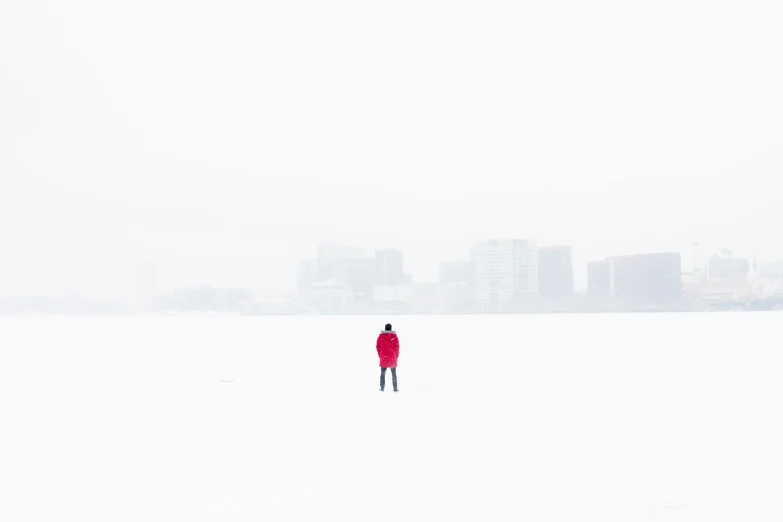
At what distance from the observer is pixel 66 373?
23906 millimetres

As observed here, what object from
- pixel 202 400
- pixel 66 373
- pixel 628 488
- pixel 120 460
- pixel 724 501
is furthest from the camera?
pixel 66 373

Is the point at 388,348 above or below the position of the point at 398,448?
above

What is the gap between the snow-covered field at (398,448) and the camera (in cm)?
759

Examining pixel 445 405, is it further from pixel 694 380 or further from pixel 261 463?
pixel 694 380

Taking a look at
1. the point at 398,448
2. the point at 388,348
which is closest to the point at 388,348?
the point at 388,348

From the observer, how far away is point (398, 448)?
10.2 metres

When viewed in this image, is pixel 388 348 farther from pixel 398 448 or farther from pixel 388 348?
pixel 398 448

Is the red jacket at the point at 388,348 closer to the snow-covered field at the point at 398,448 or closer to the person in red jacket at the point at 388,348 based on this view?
the person in red jacket at the point at 388,348

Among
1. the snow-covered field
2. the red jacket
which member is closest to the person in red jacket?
the red jacket

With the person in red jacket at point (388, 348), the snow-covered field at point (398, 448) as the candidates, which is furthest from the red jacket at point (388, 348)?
the snow-covered field at point (398, 448)

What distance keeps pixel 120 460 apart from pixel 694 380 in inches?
642

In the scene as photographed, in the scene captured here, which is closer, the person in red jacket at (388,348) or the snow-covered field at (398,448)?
the snow-covered field at (398,448)

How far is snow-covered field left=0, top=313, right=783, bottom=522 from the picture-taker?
7.59m

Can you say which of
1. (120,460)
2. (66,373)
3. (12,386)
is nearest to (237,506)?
(120,460)
